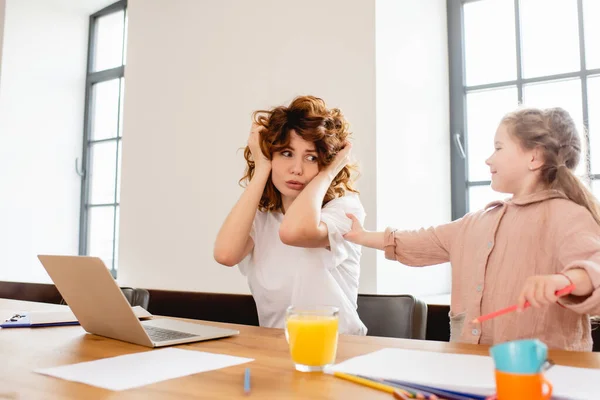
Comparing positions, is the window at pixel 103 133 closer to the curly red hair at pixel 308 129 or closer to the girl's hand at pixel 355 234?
the curly red hair at pixel 308 129

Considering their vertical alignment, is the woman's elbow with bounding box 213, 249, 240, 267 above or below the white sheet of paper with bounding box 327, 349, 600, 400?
above

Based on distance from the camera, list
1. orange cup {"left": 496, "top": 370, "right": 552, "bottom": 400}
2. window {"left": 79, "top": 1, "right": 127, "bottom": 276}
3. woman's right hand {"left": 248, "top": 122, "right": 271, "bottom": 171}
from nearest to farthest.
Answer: orange cup {"left": 496, "top": 370, "right": 552, "bottom": 400} < woman's right hand {"left": 248, "top": 122, "right": 271, "bottom": 171} < window {"left": 79, "top": 1, "right": 127, "bottom": 276}

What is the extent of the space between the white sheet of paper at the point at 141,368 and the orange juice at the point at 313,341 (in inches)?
4.8

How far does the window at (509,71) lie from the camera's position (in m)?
2.21

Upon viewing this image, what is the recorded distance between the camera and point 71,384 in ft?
2.44

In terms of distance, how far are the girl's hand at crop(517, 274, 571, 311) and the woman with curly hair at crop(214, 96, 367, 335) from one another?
611 mm

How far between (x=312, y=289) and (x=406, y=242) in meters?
0.29

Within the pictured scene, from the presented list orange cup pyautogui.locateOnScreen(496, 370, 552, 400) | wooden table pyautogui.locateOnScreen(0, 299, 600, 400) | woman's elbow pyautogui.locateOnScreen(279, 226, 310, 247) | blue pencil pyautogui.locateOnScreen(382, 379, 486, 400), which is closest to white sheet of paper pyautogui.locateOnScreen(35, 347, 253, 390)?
wooden table pyautogui.locateOnScreen(0, 299, 600, 400)

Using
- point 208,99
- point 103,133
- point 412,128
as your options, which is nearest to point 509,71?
point 412,128

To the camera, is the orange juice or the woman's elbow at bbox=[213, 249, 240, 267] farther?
the woman's elbow at bbox=[213, 249, 240, 267]

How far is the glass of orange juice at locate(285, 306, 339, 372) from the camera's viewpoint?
78 centimetres

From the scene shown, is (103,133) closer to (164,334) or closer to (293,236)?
(293,236)

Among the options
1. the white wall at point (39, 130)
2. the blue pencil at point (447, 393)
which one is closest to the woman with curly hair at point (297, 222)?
the blue pencil at point (447, 393)

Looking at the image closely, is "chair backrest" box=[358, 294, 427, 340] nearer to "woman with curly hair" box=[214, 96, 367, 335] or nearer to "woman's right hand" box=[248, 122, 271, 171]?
"woman with curly hair" box=[214, 96, 367, 335]
